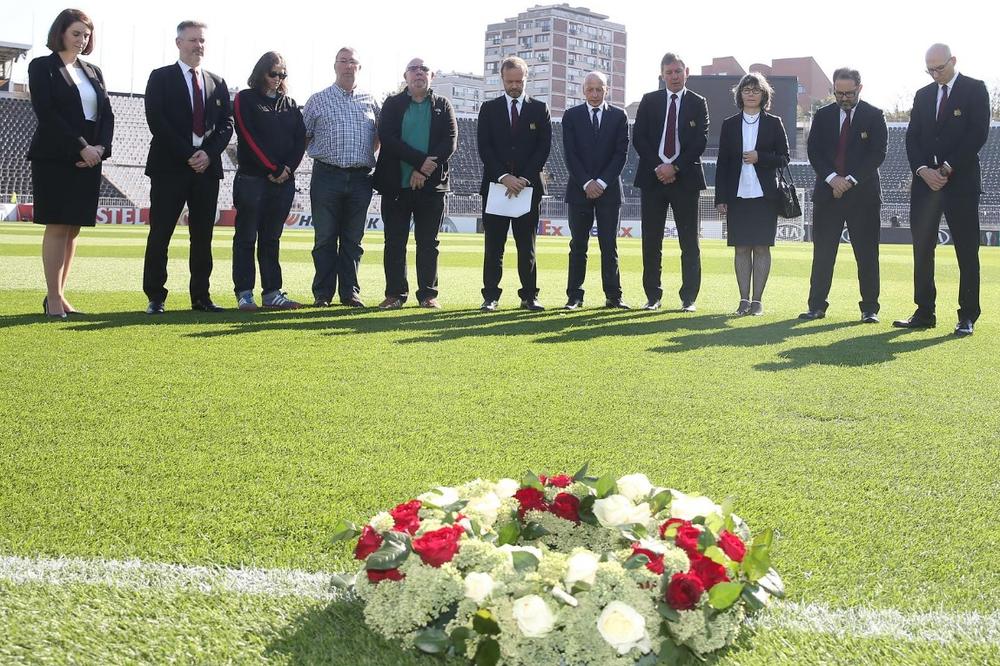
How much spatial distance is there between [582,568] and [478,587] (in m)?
0.21

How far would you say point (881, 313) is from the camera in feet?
30.8

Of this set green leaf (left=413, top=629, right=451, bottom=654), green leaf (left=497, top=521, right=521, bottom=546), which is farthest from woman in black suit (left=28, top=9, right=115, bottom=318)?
green leaf (left=413, top=629, right=451, bottom=654)

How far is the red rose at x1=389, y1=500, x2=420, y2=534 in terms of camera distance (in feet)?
7.50

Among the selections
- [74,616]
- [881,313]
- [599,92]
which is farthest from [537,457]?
[881,313]

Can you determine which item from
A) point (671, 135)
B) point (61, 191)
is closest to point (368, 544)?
point (61, 191)

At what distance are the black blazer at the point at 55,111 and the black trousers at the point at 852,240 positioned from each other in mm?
5620

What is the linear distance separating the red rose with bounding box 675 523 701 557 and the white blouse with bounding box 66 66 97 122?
6.66 meters

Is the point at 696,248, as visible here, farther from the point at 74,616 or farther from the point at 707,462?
the point at 74,616

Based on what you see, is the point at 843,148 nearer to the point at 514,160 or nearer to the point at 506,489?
the point at 514,160

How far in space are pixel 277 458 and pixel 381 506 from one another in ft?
2.32

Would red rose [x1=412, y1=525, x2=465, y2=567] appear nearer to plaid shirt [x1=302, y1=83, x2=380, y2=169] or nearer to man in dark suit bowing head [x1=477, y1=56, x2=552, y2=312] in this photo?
man in dark suit bowing head [x1=477, y1=56, x2=552, y2=312]

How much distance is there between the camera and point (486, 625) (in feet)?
6.43

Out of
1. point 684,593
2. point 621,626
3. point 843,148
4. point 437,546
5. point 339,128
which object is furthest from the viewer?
point 339,128

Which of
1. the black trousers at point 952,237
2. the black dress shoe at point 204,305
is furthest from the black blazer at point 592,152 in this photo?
the black dress shoe at point 204,305
